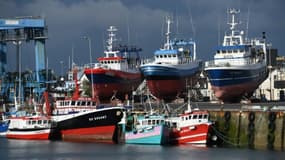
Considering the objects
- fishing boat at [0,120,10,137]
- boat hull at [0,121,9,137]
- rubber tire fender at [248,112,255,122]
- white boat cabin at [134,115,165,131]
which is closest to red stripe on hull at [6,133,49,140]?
fishing boat at [0,120,10,137]

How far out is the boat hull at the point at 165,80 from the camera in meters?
107

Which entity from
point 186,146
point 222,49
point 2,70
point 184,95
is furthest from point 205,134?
point 2,70

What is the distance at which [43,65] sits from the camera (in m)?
112

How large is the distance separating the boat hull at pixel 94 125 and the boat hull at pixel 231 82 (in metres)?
28.4

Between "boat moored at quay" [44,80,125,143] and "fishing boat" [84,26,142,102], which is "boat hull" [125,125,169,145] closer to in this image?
"boat moored at quay" [44,80,125,143]

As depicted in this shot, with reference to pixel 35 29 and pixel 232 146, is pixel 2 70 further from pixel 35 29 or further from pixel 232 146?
pixel 232 146

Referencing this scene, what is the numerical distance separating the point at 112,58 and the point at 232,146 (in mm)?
48280

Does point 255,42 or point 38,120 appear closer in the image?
point 38,120

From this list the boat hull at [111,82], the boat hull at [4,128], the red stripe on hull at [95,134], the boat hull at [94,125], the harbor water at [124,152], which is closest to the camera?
the harbor water at [124,152]

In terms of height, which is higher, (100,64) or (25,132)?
(100,64)

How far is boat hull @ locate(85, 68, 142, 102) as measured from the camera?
347ft

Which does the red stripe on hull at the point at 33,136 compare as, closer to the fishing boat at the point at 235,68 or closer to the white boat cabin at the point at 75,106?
the white boat cabin at the point at 75,106

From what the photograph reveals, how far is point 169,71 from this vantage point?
108188 mm

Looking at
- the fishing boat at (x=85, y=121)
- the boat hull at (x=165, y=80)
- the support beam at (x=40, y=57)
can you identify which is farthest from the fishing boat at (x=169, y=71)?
the fishing boat at (x=85, y=121)
